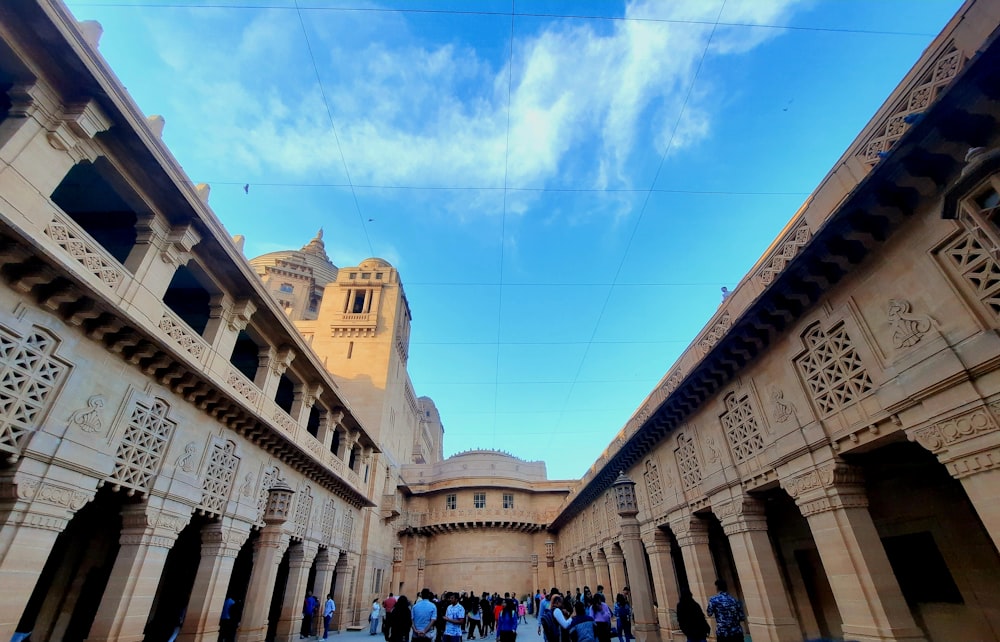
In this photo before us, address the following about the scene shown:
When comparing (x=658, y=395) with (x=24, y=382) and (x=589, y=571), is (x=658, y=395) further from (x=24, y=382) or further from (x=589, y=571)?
(x=589, y=571)

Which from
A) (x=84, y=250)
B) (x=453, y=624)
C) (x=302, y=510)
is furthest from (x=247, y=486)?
(x=84, y=250)

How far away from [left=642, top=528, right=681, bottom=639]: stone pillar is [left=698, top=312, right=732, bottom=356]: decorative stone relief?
20.2 ft

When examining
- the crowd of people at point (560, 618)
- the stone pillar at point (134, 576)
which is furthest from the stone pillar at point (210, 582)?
the crowd of people at point (560, 618)

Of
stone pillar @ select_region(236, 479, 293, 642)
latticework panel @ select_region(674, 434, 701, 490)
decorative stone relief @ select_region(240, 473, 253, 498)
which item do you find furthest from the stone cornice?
decorative stone relief @ select_region(240, 473, 253, 498)

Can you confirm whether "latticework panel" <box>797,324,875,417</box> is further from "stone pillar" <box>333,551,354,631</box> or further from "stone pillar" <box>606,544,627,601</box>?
"stone pillar" <box>333,551,354,631</box>

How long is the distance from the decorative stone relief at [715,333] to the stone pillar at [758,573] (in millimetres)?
3158

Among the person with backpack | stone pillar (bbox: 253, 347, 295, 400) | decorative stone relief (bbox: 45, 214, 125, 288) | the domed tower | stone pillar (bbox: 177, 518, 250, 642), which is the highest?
the domed tower

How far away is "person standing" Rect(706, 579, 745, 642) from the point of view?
20.5 ft

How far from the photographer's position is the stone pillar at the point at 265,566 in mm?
11172

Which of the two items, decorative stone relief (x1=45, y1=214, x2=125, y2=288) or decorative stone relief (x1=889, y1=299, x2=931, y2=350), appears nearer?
decorative stone relief (x1=889, y1=299, x2=931, y2=350)

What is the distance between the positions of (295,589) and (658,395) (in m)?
12.5

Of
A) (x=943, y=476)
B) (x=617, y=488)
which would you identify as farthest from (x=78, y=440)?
(x=943, y=476)

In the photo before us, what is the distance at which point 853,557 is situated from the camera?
6.30 m

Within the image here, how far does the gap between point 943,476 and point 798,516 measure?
372cm
